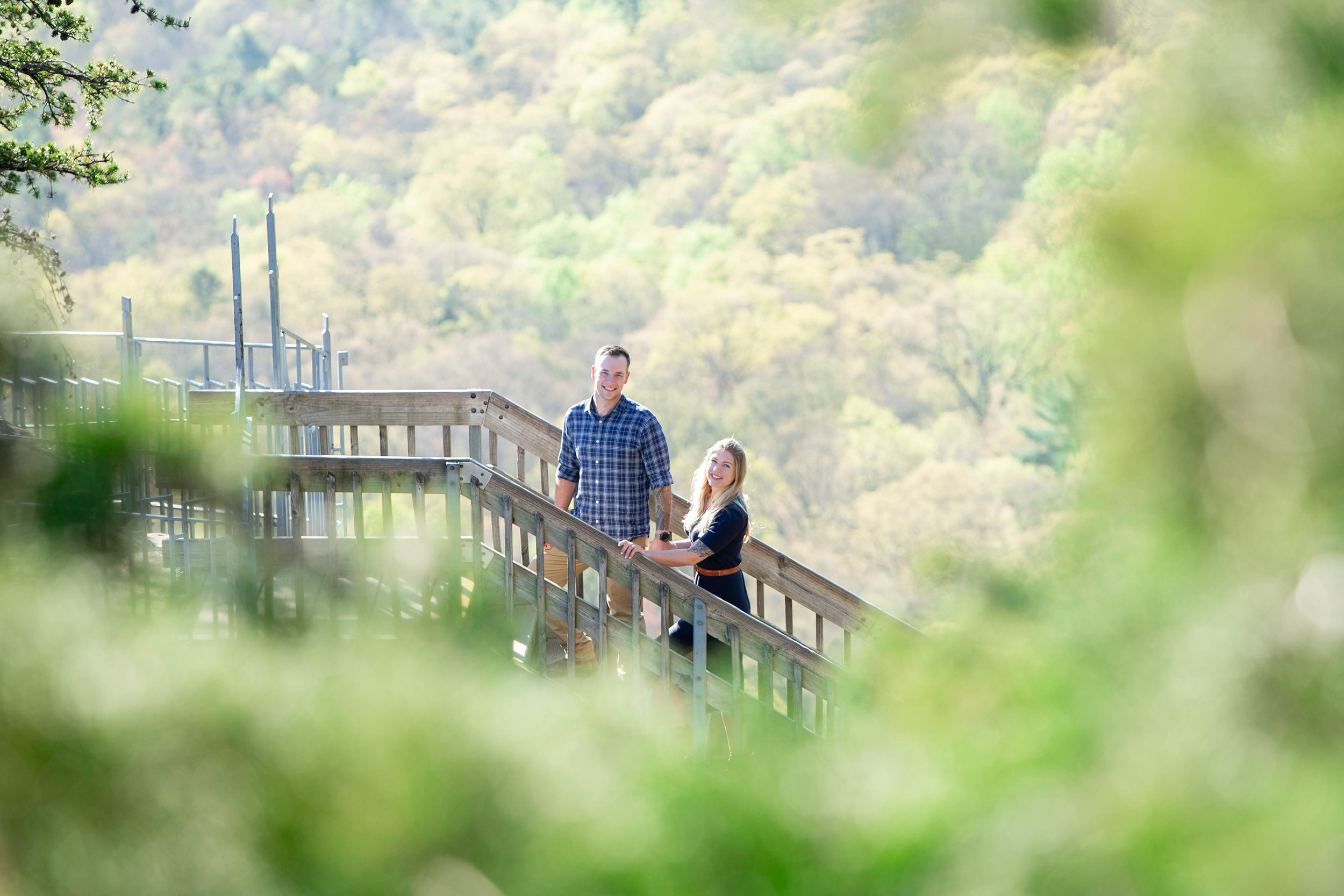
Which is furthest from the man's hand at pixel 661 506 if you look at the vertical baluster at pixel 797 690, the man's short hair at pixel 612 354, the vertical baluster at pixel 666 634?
the vertical baluster at pixel 797 690

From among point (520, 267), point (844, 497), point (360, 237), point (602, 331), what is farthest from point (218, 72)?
point (844, 497)

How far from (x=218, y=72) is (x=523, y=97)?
17.7m

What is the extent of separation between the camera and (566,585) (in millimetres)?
5309

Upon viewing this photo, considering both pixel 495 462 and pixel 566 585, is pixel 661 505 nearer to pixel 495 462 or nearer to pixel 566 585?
pixel 566 585

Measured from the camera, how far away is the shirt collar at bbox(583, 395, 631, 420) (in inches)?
207

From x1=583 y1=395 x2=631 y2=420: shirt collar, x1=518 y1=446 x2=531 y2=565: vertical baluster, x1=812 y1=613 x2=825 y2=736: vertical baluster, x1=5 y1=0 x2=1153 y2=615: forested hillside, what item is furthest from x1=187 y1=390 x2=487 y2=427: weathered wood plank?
x1=5 y1=0 x2=1153 y2=615: forested hillside

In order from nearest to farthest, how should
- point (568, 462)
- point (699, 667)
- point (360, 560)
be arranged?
point (360, 560) → point (699, 667) → point (568, 462)

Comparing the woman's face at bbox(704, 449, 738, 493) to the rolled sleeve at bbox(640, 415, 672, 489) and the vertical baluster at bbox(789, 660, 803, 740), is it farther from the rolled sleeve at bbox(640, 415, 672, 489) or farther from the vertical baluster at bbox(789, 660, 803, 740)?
the vertical baluster at bbox(789, 660, 803, 740)

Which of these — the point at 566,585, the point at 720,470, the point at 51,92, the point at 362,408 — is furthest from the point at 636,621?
the point at 51,92

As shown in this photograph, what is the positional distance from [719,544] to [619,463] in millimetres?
826

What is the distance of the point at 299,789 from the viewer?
2.52 ft

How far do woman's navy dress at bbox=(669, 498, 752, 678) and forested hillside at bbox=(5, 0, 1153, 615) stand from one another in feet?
62.4

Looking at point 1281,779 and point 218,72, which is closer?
point 1281,779

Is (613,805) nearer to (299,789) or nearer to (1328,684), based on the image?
(299,789)
